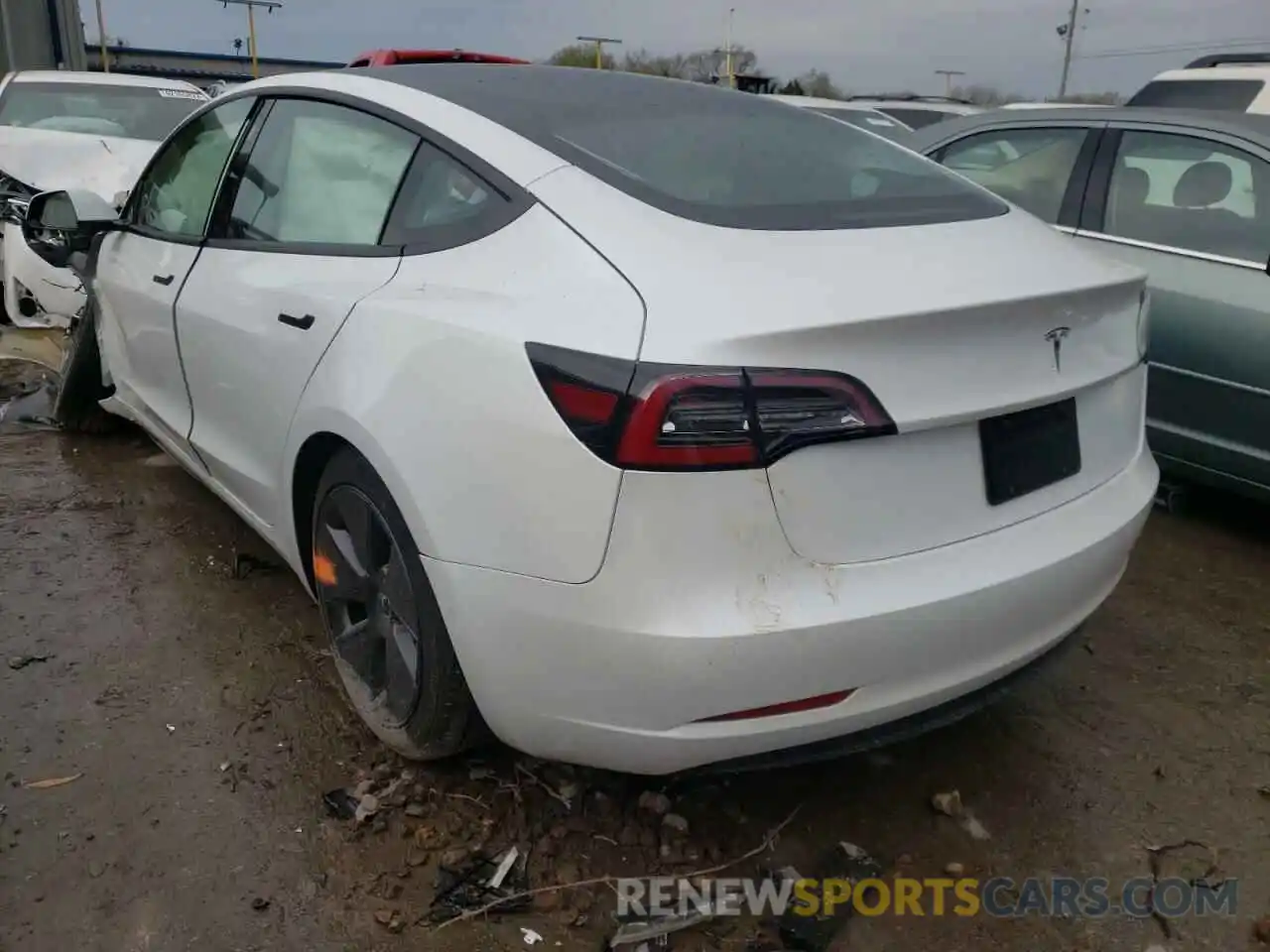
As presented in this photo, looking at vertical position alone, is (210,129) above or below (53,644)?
above

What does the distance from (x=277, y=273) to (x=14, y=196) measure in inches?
168

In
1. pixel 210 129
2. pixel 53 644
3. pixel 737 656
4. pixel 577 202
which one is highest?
pixel 210 129

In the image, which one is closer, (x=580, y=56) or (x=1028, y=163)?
(x=1028, y=163)

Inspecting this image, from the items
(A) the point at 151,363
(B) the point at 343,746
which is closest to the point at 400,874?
(B) the point at 343,746

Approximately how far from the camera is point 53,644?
10.4 feet

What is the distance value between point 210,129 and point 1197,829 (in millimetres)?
3517

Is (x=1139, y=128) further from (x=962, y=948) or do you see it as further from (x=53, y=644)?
Answer: (x=53, y=644)

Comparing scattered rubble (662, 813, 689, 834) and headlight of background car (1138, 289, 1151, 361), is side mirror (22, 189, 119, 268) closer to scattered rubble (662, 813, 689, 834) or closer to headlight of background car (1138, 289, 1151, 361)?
scattered rubble (662, 813, 689, 834)

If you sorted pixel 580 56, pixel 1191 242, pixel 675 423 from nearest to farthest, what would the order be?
pixel 675 423
pixel 1191 242
pixel 580 56

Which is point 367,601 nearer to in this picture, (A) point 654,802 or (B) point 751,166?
(A) point 654,802

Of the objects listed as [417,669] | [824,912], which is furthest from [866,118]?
[824,912]

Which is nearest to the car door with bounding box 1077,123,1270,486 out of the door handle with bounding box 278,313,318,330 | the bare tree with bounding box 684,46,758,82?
the door handle with bounding box 278,313,318,330

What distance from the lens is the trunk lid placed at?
1834mm

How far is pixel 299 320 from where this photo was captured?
259 centimetres
